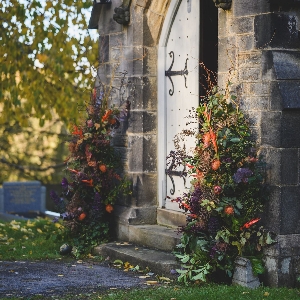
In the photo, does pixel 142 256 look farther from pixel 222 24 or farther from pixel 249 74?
pixel 222 24

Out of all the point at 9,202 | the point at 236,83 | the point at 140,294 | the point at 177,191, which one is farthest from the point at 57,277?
the point at 9,202

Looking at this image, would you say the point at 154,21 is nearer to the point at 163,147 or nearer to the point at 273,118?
the point at 163,147

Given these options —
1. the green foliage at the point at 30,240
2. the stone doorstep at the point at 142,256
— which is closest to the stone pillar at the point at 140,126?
the stone doorstep at the point at 142,256

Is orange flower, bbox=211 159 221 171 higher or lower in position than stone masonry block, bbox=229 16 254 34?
lower

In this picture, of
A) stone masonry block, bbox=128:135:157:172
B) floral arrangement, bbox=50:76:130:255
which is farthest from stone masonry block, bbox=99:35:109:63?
stone masonry block, bbox=128:135:157:172

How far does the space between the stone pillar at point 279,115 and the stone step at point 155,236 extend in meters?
1.52

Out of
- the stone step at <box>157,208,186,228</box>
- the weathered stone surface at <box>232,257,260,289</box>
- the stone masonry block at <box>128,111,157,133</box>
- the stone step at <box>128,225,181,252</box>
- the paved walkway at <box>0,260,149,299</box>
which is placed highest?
the stone masonry block at <box>128,111,157,133</box>

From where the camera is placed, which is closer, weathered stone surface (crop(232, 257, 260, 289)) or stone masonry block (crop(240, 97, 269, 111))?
weathered stone surface (crop(232, 257, 260, 289))

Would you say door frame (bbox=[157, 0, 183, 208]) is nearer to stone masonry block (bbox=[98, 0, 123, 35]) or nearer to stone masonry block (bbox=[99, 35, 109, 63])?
stone masonry block (bbox=[98, 0, 123, 35])

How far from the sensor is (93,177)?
9797 mm

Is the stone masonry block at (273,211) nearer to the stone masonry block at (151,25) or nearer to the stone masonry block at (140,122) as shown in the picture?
the stone masonry block at (140,122)

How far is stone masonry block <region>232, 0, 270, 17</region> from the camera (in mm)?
7629

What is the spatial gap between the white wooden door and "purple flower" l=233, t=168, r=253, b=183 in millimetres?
1741

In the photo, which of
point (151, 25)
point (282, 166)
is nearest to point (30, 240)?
point (151, 25)
